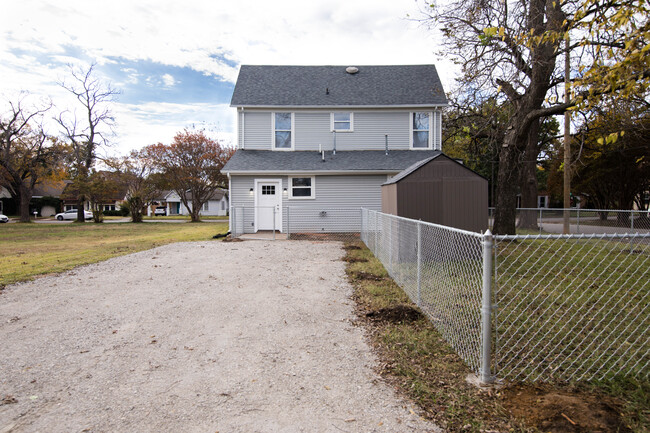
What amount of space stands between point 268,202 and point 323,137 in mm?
3995

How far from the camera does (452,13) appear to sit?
10016 mm

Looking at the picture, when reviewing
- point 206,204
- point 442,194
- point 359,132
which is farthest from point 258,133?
point 206,204

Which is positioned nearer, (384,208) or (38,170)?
(384,208)

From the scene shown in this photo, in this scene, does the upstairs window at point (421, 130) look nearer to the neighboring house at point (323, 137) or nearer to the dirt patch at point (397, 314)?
the neighboring house at point (323, 137)

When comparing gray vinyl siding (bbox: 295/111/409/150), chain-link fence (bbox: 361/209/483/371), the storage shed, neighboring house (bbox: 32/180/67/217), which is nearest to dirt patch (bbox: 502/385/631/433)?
chain-link fence (bbox: 361/209/483/371)

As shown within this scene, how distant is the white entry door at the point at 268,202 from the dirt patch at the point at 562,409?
13.2 metres

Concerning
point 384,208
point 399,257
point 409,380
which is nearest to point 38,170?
point 384,208

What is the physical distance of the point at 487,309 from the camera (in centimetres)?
301

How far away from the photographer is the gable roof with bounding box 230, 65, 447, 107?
54.6 ft

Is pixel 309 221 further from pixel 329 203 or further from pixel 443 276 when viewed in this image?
pixel 443 276

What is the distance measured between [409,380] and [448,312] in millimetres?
1772

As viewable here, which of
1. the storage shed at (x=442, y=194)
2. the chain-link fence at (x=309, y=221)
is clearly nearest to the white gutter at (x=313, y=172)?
the chain-link fence at (x=309, y=221)

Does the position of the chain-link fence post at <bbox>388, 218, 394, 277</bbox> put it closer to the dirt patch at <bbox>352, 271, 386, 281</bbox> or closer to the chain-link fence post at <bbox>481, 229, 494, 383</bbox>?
the dirt patch at <bbox>352, 271, 386, 281</bbox>

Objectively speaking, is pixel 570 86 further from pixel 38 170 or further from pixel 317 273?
pixel 38 170
